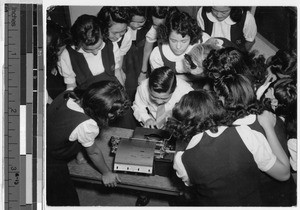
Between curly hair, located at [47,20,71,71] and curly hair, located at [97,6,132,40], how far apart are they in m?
0.14

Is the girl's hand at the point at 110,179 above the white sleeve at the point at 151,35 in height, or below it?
below

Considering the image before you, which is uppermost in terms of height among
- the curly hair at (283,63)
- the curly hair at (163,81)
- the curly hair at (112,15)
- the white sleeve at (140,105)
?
the curly hair at (112,15)

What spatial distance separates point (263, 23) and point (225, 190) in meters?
0.66

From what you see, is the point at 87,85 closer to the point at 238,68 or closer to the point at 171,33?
the point at 171,33

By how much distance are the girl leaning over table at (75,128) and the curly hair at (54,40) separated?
135mm

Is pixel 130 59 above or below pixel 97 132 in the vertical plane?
above

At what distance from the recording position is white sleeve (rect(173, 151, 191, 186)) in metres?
1.57

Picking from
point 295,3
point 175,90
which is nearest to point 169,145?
point 175,90

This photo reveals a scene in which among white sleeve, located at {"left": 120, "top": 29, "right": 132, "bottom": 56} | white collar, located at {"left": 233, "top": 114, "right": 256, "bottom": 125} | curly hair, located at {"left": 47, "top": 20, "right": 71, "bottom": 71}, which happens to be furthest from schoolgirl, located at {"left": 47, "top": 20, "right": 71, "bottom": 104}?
white collar, located at {"left": 233, "top": 114, "right": 256, "bottom": 125}

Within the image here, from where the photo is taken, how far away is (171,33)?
1.62 meters

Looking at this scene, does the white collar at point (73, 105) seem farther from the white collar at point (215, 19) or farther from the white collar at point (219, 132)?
the white collar at point (215, 19)

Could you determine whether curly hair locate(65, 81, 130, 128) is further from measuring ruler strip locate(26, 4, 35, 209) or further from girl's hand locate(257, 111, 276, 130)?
girl's hand locate(257, 111, 276, 130)

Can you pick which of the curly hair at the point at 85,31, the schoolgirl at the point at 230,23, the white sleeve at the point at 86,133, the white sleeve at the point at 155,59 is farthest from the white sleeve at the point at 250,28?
the white sleeve at the point at 86,133

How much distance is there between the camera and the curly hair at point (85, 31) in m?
1.62
